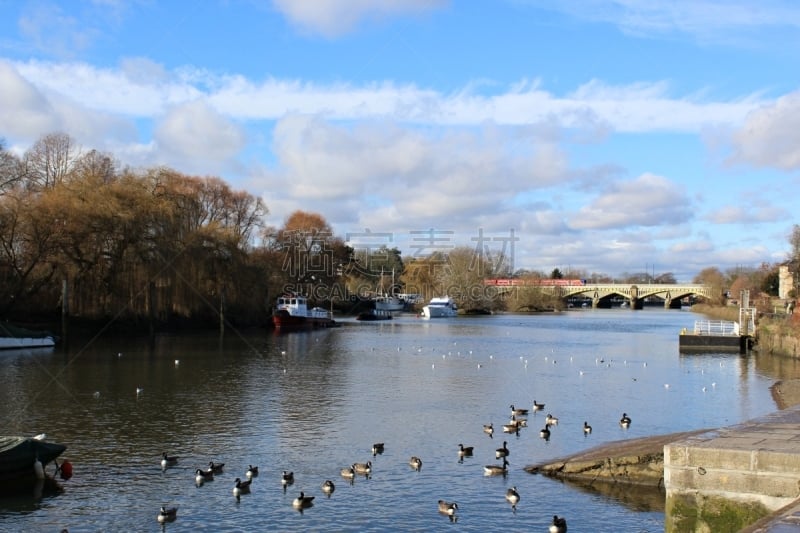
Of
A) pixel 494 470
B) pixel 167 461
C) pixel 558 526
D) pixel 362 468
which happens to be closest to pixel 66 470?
pixel 167 461

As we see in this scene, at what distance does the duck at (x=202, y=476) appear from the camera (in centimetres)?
1919

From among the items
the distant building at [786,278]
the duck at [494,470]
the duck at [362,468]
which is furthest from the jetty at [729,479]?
the distant building at [786,278]

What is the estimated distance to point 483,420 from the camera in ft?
92.9

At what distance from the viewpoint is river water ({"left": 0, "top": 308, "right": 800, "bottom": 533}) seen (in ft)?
56.1

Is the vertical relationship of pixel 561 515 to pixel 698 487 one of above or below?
below

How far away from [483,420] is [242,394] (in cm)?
1166

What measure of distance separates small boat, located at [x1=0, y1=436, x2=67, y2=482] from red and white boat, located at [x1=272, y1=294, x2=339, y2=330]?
62524 mm

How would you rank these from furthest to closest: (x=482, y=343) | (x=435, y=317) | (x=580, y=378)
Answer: (x=435, y=317), (x=482, y=343), (x=580, y=378)

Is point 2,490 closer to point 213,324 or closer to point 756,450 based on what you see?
point 756,450

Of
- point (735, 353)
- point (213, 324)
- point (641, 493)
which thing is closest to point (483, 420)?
point (641, 493)

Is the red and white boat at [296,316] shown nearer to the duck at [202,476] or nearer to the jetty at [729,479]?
the duck at [202,476]

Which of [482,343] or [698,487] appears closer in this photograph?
[698,487]

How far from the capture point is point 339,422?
27531mm

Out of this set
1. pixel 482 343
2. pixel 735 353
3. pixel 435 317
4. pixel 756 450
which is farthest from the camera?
pixel 435 317
